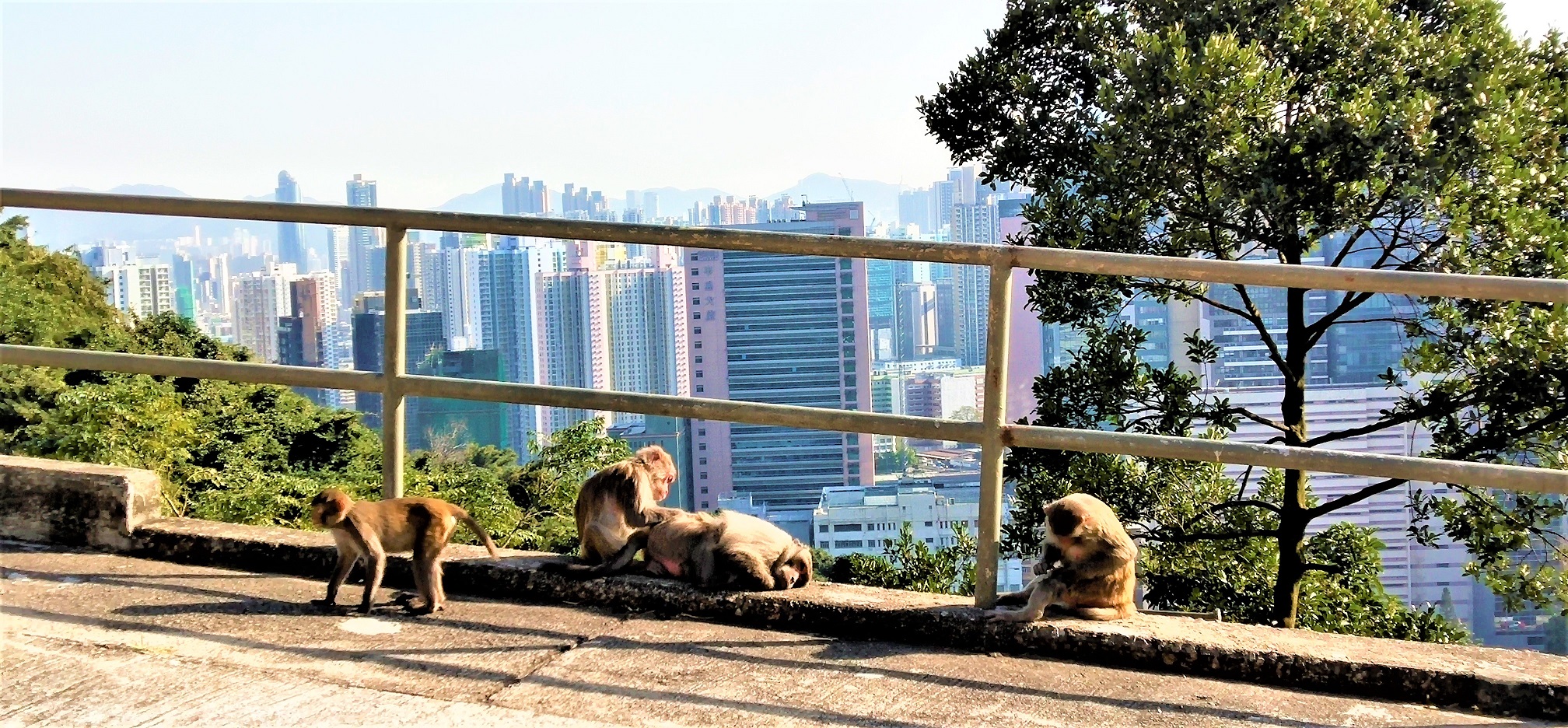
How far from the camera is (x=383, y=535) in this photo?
3.91 m

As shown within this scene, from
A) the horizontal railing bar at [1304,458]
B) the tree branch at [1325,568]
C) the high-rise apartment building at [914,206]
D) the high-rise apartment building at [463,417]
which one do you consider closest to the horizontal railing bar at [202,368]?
the horizontal railing bar at [1304,458]

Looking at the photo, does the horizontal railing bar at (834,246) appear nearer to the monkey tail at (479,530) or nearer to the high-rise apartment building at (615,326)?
the monkey tail at (479,530)

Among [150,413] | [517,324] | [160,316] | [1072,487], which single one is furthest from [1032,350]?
[517,324]

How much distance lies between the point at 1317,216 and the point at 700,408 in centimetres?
659

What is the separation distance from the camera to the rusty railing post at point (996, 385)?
3.60 meters

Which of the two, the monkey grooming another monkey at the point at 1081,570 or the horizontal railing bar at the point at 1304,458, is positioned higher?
the horizontal railing bar at the point at 1304,458

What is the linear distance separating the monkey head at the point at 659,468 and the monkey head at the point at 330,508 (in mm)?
1091

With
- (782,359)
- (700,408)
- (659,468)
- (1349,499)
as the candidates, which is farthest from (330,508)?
(782,359)

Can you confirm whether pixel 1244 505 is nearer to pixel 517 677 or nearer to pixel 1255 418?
pixel 1255 418

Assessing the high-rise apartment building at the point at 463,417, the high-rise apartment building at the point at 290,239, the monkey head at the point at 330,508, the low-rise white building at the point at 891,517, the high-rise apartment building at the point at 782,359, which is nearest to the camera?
the monkey head at the point at 330,508

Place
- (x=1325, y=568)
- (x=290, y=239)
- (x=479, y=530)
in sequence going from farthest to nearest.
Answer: (x=290, y=239) < (x=1325, y=568) < (x=479, y=530)

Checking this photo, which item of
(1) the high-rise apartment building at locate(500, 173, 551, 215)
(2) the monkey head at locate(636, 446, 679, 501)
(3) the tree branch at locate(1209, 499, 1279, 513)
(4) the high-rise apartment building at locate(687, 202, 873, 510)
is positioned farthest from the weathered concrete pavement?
(1) the high-rise apartment building at locate(500, 173, 551, 215)

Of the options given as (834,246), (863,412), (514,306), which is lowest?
(863,412)

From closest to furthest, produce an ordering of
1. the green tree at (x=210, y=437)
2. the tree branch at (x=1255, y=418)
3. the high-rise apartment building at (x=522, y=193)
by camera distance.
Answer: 1. the tree branch at (x=1255, y=418)
2. the green tree at (x=210, y=437)
3. the high-rise apartment building at (x=522, y=193)
